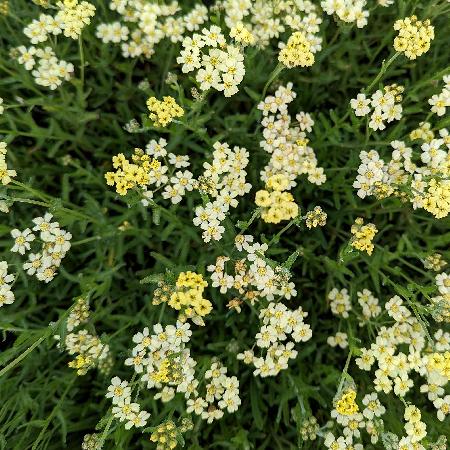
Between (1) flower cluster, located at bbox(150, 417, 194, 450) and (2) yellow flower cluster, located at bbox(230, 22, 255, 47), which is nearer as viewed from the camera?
(1) flower cluster, located at bbox(150, 417, 194, 450)

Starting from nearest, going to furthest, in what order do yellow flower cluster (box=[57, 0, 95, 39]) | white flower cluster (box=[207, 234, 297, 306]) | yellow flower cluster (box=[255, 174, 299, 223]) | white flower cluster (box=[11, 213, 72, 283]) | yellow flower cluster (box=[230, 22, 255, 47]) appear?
yellow flower cluster (box=[255, 174, 299, 223]), white flower cluster (box=[207, 234, 297, 306]), yellow flower cluster (box=[230, 22, 255, 47]), white flower cluster (box=[11, 213, 72, 283]), yellow flower cluster (box=[57, 0, 95, 39])

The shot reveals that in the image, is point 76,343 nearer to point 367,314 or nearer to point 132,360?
point 132,360

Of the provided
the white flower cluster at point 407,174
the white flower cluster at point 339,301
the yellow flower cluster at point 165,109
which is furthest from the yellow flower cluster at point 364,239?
the yellow flower cluster at point 165,109

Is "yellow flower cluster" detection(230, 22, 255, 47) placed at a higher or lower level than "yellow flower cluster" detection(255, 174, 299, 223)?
higher

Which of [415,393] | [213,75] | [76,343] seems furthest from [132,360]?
[415,393]

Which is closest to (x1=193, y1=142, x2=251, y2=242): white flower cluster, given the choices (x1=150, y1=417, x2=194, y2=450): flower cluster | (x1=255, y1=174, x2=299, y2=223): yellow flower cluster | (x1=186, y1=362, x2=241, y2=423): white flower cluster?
(x1=255, y1=174, x2=299, y2=223): yellow flower cluster

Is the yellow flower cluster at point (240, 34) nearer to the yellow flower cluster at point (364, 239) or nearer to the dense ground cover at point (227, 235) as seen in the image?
the dense ground cover at point (227, 235)

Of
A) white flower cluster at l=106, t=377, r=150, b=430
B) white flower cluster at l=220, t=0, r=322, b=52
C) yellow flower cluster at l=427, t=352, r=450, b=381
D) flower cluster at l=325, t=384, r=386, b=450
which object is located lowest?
white flower cluster at l=106, t=377, r=150, b=430

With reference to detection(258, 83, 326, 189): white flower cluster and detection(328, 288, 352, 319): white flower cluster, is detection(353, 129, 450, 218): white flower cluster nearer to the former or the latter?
detection(258, 83, 326, 189): white flower cluster
